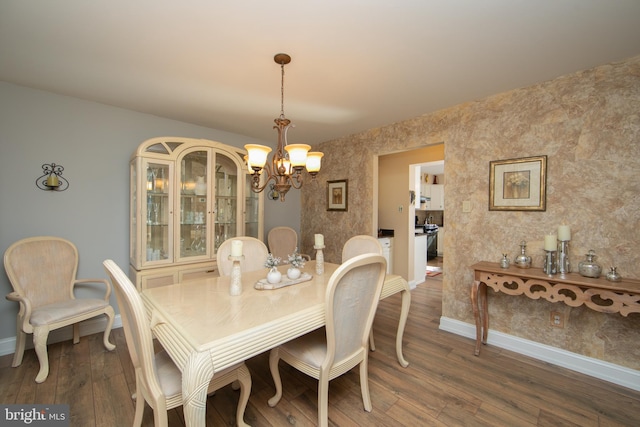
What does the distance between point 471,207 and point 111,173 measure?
12.5 feet

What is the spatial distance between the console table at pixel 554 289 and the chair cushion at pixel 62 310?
3.38 m

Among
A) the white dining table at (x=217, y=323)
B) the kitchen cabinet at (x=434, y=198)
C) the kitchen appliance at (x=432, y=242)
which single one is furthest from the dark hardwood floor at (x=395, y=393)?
the kitchen cabinet at (x=434, y=198)

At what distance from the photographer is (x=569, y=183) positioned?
2.10m

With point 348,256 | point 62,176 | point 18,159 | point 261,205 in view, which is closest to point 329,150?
point 261,205

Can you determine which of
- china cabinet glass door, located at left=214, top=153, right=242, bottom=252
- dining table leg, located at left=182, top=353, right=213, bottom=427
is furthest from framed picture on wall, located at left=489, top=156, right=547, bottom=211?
china cabinet glass door, located at left=214, top=153, right=242, bottom=252

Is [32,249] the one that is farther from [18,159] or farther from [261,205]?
[261,205]

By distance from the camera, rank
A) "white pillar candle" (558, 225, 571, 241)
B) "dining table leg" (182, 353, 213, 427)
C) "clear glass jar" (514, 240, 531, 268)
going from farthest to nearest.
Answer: "clear glass jar" (514, 240, 531, 268)
"white pillar candle" (558, 225, 571, 241)
"dining table leg" (182, 353, 213, 427)

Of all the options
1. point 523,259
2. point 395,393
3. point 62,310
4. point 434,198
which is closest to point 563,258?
point 523,259

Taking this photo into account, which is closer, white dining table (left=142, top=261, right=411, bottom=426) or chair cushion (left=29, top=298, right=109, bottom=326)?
white dining table (left=142, top=261, right=411, bottom=426)

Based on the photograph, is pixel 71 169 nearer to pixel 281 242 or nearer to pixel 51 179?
pixel 51 179

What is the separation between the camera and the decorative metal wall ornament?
7.84ft

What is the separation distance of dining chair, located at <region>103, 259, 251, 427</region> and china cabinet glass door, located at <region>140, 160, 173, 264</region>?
4.88 feet

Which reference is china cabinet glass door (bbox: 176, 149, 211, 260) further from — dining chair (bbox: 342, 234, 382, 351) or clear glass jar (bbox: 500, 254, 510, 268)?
clear glass jar (bbox: 500, 254, 510, 268)

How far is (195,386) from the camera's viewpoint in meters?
0.97
